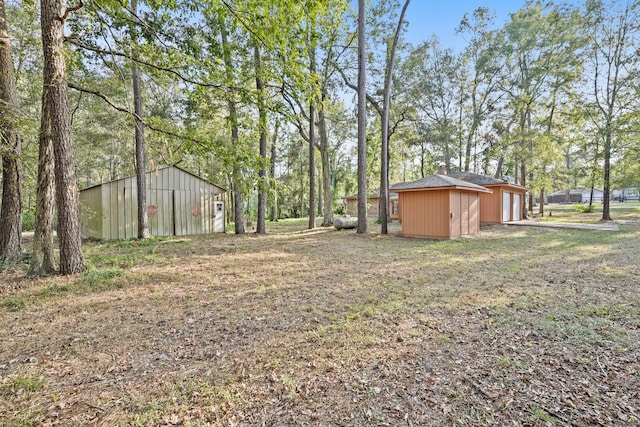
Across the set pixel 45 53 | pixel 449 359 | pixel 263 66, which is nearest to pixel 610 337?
pixel 449 359

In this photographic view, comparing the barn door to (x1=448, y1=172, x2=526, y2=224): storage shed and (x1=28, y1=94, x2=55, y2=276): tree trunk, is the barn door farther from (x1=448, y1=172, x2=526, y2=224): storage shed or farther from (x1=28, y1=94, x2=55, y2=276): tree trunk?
(x1=28, y1=94, x2=55, y2=276): tree trunk

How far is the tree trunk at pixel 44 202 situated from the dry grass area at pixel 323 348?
356mm

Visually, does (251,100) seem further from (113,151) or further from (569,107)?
(569,107)

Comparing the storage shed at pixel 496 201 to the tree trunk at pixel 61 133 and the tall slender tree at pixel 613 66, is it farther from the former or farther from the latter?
the tree trunk at pixel 61 133

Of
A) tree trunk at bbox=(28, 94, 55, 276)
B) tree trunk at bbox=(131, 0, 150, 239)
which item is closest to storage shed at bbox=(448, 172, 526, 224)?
tree trunk at bbox=(131, 0, 150, 239)

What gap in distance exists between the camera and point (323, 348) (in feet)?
9.30

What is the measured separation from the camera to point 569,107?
60.5 feet

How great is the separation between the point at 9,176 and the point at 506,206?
20.3 metres

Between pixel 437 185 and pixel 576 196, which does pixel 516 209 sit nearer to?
pixel 437 185

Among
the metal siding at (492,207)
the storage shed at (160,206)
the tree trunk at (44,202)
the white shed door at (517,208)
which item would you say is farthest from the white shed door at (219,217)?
the white shed door at (517,208)

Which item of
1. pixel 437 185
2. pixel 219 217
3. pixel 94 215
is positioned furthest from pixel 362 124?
pixel 94 215

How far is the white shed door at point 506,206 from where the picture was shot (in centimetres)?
1659

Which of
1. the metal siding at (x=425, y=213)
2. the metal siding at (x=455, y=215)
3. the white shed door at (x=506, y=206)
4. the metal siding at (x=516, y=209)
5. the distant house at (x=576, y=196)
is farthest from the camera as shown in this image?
the distant house at (x=576, y=196)

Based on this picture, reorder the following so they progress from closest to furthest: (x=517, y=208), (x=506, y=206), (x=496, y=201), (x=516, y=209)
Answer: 1. (x=496, y=201)
2. (x=506, y=206)
3. (x=516, y=209)
4. (x=517, y=208)
